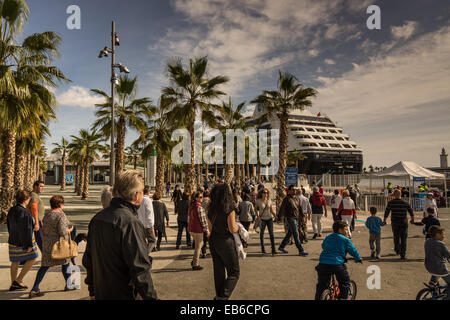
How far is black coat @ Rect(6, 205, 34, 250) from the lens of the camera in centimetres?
508

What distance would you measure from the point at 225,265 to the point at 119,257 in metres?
2.34

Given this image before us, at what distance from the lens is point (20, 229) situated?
5.09 meters

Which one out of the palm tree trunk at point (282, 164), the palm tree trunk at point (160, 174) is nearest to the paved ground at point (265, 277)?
the palm tree trunk at point (282, 164)

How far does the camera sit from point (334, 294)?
13.1 feet

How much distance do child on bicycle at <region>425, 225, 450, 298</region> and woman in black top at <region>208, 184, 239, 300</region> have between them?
2.81 meters

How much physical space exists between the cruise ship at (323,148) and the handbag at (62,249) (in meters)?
69.2

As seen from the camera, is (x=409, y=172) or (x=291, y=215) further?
(x=409, y=172)

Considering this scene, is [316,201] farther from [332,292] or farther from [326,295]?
[326,295]

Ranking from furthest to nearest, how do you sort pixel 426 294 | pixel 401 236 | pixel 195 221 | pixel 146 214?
1. pixel 401 236
2. pixel 195 221
3. pixel 146 214
4. pixel 426 294

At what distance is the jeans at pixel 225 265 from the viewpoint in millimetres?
4160

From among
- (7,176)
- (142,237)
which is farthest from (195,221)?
(7,176)
